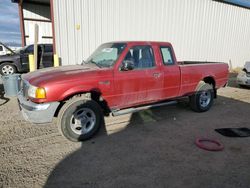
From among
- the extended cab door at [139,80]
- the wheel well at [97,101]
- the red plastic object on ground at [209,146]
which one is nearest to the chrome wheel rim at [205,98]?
the extended cab door at [139,80]

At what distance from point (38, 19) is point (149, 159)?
1548 centimetres

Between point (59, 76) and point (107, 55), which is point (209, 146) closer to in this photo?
point (107, 55)

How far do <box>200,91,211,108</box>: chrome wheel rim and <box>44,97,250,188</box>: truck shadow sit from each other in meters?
0.88

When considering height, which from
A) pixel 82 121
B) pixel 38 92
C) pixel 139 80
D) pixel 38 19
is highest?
pixel 38 19

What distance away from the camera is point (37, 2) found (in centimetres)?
1525

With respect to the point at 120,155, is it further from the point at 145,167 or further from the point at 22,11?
the point at 22,11

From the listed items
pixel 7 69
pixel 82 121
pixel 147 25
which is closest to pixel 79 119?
pixel 82 121

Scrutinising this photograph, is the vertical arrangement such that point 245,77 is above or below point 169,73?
below

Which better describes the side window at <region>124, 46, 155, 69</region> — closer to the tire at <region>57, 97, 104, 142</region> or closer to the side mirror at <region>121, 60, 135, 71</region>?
the side mirror at <region>121, 60, 135, 71</region>

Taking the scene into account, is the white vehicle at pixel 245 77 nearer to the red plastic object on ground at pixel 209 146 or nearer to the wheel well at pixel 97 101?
the red plastic object on ground at pixel 209 146

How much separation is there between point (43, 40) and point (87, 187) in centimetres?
1555

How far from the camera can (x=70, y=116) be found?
404 cm

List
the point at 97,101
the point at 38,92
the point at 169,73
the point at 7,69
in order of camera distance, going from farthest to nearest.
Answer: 1. the point at 7,69
2. the point at 169,73
3. the point at 97,101
4. the point at 38,92

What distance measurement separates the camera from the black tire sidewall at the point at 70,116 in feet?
13.1
